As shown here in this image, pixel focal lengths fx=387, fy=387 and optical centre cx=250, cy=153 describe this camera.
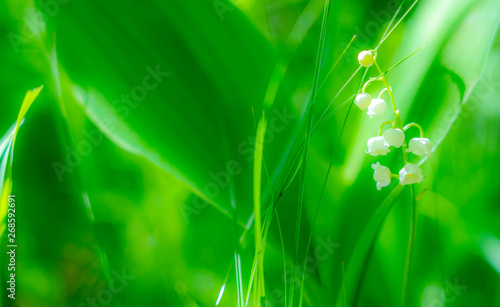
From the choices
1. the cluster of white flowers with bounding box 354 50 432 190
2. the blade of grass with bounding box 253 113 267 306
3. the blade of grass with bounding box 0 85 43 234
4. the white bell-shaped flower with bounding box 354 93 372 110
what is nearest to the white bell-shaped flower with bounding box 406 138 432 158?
the cluster of white flowers with bounding box 354 50 432 190

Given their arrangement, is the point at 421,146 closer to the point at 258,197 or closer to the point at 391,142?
the point at 391,142

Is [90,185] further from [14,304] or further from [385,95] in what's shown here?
[385,95]

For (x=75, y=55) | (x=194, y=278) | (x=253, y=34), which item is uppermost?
(x=253, y=34)

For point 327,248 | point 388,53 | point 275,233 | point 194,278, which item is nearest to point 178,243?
point 194,278

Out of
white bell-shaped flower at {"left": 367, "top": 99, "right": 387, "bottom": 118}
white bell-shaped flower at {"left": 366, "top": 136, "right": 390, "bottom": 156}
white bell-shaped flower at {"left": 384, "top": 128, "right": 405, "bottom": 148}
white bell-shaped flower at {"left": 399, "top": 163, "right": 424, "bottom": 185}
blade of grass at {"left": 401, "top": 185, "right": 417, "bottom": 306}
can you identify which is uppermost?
white bell-shaped flower at {"left": 367, "top": 99, "right": 387, "bottom": 118}

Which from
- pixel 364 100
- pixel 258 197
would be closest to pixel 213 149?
pixel 258 197

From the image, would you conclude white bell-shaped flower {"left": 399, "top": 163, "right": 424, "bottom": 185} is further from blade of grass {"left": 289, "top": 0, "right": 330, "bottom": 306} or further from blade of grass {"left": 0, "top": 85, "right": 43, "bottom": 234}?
blade of grass {"left": 0, "top": 85, "right": 43, "bottom": 234}
